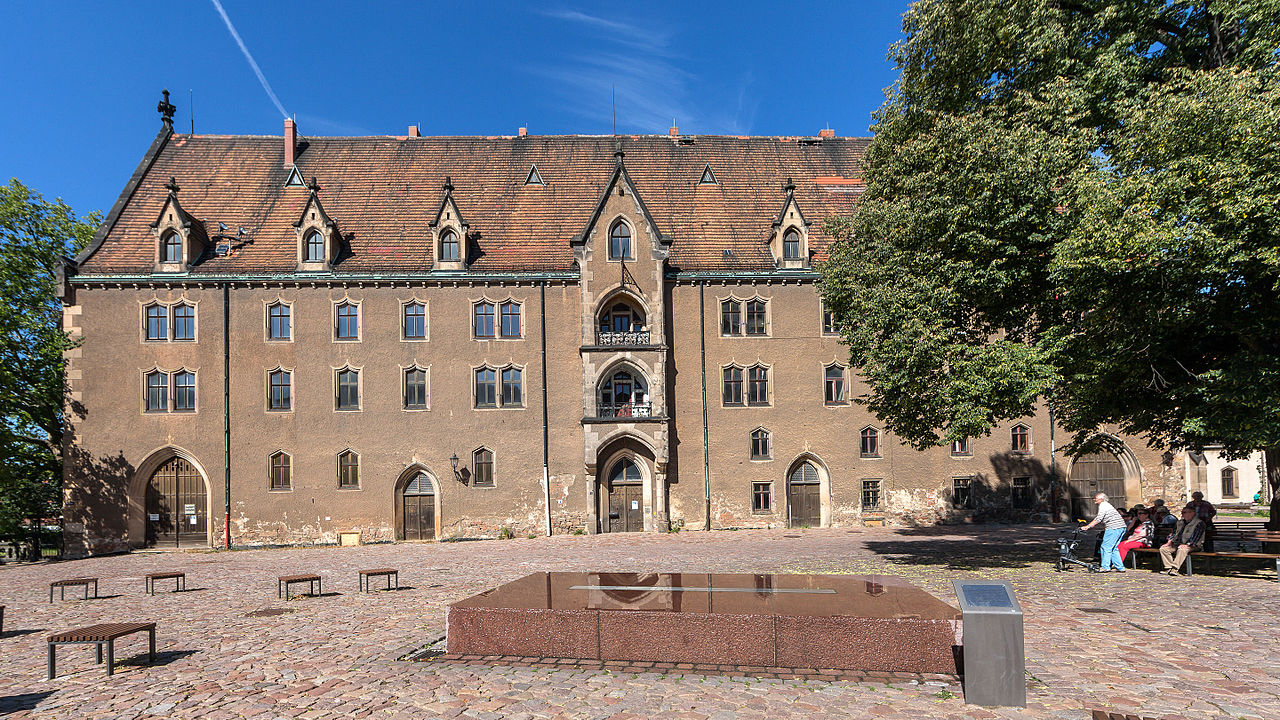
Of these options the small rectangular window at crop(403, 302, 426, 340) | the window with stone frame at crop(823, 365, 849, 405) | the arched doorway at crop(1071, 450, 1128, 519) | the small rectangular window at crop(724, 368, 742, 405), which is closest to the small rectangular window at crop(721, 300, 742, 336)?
the small rectangular window at crop(724, 368, 742, 405)

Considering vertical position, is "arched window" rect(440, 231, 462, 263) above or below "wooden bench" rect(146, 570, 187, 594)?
above

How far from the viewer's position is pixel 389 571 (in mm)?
14438

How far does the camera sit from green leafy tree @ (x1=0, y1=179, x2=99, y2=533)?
26297 mm

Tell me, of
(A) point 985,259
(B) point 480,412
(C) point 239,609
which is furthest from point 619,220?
(C) point 239,609

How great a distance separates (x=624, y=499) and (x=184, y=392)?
16.2 metres

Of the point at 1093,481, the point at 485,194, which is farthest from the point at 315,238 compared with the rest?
the point at 1093,481

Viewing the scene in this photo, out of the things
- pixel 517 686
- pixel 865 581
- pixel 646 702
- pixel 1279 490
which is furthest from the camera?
pixel 1279 490

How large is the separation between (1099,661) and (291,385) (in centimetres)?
2560

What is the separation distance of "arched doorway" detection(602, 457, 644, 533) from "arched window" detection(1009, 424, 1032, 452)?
14292 millimetres

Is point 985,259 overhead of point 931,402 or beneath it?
overhead

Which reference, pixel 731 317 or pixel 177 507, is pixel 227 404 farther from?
pixel 731 317

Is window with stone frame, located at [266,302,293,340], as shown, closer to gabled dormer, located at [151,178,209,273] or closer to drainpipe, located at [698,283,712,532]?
gabled dormer, located at [151,178,209,273]

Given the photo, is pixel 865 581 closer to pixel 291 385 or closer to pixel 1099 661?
pixel 1099 661

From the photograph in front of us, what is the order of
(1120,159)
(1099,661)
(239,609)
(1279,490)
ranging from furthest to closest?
(1279,490)
(1120,159)
(239,609)
(1099,661)
